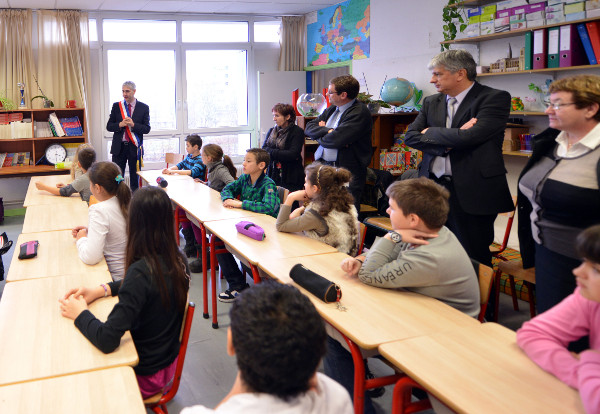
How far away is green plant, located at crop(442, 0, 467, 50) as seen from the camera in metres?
5.07

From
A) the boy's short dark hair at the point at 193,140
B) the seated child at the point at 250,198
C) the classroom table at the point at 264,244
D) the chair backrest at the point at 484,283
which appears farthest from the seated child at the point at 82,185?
the chair backrest at the point at 484,283

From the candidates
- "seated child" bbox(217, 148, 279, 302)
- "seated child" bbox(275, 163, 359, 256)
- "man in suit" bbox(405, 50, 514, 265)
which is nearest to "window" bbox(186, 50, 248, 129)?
"seated child" bbox(217, 148, 279, 302)

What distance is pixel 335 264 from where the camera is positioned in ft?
8.10

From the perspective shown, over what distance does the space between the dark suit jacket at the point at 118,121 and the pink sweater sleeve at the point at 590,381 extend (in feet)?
20.9

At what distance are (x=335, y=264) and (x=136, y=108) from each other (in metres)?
5.29

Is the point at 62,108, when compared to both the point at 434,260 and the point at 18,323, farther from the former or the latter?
the point at 434,260

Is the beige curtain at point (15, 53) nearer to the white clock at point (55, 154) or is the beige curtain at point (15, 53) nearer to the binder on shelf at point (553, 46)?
the white clock at point (55, 154)

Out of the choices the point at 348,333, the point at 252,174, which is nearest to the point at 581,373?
the point at 348,333

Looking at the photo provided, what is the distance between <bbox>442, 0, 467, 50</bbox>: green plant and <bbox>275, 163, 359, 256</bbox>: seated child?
2.86m

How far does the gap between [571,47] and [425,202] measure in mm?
2656

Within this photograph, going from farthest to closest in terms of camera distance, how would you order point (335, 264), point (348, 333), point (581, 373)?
point (335, 264) → point (348, 333) → point (581, 373)

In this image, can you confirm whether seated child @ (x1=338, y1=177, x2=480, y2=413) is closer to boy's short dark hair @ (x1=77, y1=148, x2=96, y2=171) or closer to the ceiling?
boy's short dark hair @ (x1=77, y1=148, x2=96, y2=171)

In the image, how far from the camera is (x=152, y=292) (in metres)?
1.85

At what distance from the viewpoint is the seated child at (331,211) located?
293 centimetres
